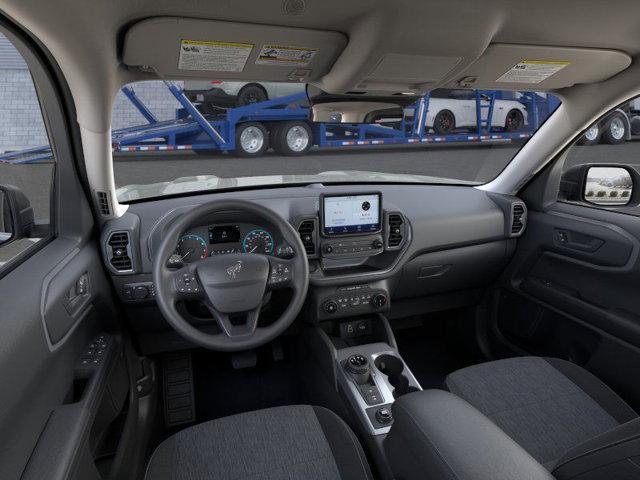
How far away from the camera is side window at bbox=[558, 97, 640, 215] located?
241cm

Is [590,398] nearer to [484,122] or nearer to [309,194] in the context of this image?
[309,194]

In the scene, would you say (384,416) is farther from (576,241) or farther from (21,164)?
(21,164)

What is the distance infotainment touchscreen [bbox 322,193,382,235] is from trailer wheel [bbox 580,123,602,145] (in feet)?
3.92

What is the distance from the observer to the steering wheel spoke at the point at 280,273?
1.86 m

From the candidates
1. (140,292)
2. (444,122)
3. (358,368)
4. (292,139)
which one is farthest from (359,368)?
(444,122)

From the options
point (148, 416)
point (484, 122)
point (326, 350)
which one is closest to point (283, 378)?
point (326, 350)

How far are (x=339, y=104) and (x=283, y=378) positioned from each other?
165 centimetres

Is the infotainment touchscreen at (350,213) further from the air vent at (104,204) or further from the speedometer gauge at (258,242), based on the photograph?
the air vent at (104,204)

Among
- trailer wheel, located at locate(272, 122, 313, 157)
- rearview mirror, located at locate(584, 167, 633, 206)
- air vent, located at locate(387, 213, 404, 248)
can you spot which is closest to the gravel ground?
trailer wheel, located at locate(272, 122, 313, 157)

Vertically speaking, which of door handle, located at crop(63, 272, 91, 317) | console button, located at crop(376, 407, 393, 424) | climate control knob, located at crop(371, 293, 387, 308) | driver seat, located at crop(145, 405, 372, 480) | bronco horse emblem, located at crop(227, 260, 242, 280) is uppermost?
bronco horse emblem, located at crop(227, 260, 242, 280)

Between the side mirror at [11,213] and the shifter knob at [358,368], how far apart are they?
144cm

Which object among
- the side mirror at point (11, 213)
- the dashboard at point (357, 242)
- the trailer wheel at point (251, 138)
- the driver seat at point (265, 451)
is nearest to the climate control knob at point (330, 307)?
the dashboard at point (357, 242)

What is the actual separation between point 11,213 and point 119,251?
495 millimetres

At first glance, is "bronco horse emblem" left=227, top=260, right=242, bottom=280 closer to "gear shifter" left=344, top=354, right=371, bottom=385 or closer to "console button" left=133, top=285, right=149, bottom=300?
"console button" left=133, top=285, right=149, bottom=300
